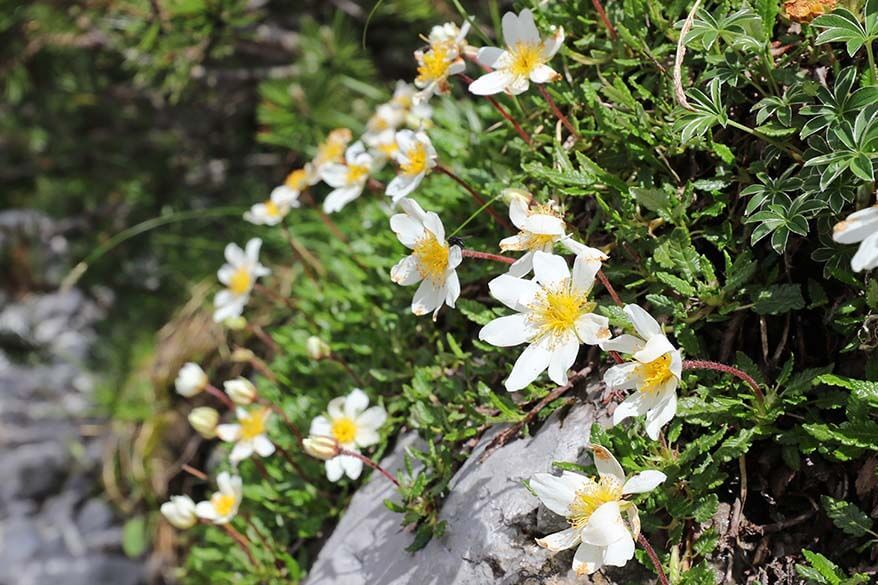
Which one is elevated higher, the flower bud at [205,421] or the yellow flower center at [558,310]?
the yellow flower center at [558,310]

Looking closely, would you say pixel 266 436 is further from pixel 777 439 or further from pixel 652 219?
pixel 777 439

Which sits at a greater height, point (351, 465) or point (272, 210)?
point (272, 210)

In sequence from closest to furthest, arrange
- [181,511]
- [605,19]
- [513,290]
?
[513,290] → [605,19] → [181,511]

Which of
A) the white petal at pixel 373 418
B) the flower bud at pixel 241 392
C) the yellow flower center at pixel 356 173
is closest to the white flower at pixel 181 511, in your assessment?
the flower bud at pixel 241 392

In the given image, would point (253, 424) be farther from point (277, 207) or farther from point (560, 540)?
point (560, 540)

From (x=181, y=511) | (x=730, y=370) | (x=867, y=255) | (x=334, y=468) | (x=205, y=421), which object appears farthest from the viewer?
(x=205, y=421)

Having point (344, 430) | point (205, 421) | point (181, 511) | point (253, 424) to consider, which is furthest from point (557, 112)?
point (181, 511)

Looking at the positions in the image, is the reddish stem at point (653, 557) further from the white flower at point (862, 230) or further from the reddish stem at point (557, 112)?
the reddish stem at point (557, 112)
